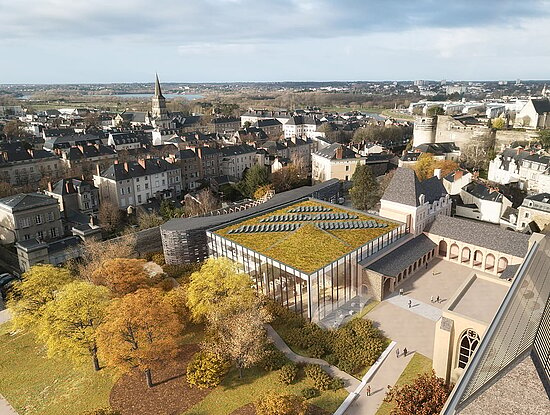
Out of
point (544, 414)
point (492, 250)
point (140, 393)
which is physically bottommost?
point (140, 393)

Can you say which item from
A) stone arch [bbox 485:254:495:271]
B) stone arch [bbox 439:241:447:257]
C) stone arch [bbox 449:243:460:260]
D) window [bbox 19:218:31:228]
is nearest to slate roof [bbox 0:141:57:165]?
window [bbox 19:218:31:228]

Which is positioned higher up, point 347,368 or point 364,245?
point 364,245

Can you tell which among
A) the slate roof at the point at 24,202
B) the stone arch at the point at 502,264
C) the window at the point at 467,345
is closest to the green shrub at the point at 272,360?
the window at the point at 467,345

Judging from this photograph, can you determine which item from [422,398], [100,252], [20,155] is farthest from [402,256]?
[20,155]

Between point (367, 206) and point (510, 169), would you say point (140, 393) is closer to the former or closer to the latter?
point (367, 206)

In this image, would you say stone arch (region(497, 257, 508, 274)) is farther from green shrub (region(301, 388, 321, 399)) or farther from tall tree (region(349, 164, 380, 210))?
green shrub (region(301, 388, 321, 399))

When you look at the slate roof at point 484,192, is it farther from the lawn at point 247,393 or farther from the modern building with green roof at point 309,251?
the lawn at point 247,393

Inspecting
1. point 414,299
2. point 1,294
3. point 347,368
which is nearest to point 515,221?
point 414,299
